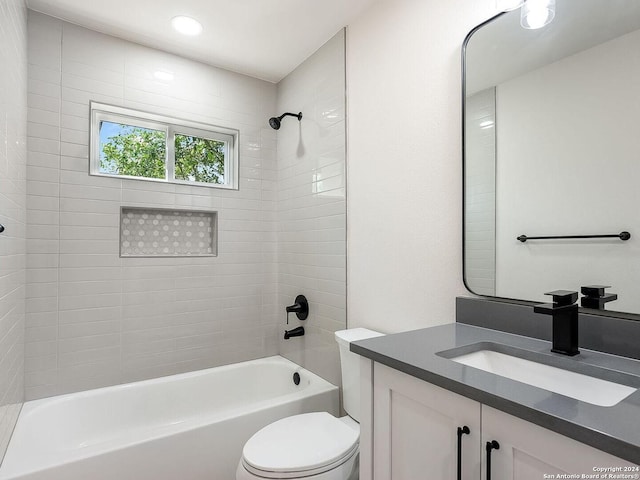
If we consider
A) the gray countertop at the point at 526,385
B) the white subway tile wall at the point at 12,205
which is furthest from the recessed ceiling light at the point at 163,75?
the gray countertop at the point at 526,385

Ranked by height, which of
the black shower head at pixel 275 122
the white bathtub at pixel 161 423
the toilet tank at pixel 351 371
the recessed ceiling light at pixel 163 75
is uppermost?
the recessed ceiling light at pixel 163 75

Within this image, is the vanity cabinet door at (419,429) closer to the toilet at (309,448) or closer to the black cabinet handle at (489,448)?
the black cabinet handle at (489,448)

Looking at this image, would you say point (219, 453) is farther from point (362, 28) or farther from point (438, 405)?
point (362, 28)

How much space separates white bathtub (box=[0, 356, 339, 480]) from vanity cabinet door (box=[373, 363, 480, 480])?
3.30 ft

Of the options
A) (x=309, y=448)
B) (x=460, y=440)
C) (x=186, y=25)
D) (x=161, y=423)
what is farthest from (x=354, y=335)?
(x=186, y=25)

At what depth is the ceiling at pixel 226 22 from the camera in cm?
194

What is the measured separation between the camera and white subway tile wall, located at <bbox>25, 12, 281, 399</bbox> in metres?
2.02

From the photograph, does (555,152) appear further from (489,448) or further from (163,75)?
(163,75)

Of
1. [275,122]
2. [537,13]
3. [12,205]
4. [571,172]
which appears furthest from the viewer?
[275,122]

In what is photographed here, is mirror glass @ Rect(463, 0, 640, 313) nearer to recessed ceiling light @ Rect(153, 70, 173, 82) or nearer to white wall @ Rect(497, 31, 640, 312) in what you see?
white wall @ Rect(497, 31, 640, 312)

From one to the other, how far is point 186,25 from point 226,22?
24 cm

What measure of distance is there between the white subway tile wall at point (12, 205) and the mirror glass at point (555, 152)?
6.02 feet

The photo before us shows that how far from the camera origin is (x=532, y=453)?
2.19 feet

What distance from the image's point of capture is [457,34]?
1493mm
